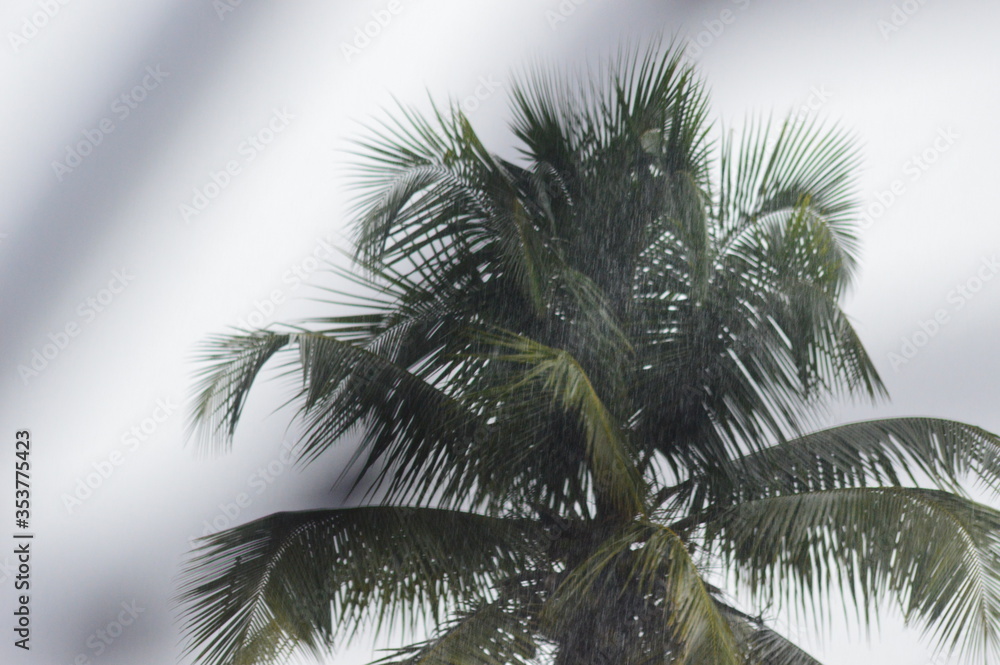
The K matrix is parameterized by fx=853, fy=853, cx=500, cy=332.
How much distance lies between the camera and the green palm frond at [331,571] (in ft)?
13.8

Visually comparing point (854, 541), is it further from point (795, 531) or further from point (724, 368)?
point (724, 368)

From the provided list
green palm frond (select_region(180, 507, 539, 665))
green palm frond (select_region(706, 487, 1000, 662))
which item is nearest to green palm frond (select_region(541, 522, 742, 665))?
green palm frond (select_region(706, 487, 1000, 662))

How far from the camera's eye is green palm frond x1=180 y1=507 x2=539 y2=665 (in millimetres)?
4207

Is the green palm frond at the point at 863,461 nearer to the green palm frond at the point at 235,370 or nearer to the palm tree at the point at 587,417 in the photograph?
the palm tree at the point at 587,417

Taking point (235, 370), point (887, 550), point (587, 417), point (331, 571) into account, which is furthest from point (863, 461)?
point (235, 370)

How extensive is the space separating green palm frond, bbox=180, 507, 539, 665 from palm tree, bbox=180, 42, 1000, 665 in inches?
0.6

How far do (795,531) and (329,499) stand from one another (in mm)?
2651

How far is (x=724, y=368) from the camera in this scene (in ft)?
16.1

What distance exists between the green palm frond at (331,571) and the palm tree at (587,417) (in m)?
0.01

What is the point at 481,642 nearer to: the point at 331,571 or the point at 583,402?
the point at 331,571

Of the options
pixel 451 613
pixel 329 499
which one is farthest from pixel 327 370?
pixel 451 613

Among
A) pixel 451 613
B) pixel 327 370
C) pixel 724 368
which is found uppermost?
pixel 724 368

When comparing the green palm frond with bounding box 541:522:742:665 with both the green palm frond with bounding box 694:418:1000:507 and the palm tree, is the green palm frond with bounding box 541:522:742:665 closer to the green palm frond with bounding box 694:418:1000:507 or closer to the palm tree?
Result: the palm tree

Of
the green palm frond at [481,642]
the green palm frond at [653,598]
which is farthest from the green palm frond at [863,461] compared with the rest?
the green palm frond at [481,642]
